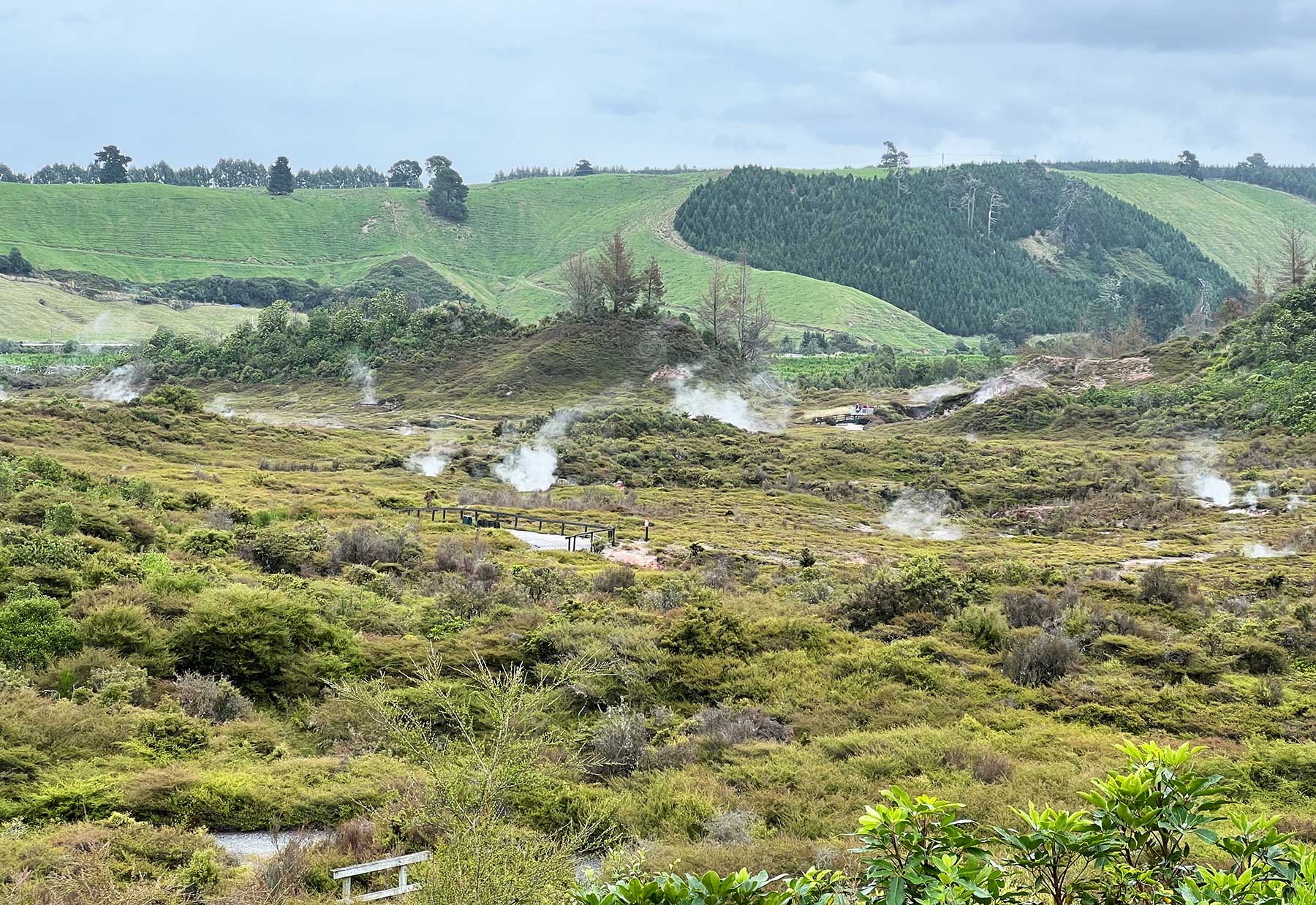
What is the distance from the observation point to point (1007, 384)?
66.7 meters

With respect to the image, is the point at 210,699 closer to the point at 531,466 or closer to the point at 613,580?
the point at 613,580

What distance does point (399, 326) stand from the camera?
244 ft

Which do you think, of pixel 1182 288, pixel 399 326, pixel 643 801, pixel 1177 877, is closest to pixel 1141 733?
pixel 643 801

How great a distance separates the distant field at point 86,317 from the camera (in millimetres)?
97500

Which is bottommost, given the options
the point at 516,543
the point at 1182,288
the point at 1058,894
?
the point at 516,543

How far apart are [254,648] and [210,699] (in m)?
1.24

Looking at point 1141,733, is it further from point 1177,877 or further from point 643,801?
point 1177,877

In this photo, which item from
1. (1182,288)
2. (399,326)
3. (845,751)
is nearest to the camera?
(845,751)

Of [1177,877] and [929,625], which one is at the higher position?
[1177,877]

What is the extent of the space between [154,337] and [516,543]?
213ft

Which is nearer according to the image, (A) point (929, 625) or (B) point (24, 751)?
(B) point (24, 751)

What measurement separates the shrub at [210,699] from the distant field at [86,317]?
308 feet

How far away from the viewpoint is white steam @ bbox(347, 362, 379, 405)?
65062 mm

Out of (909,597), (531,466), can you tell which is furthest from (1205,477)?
(909,597)
